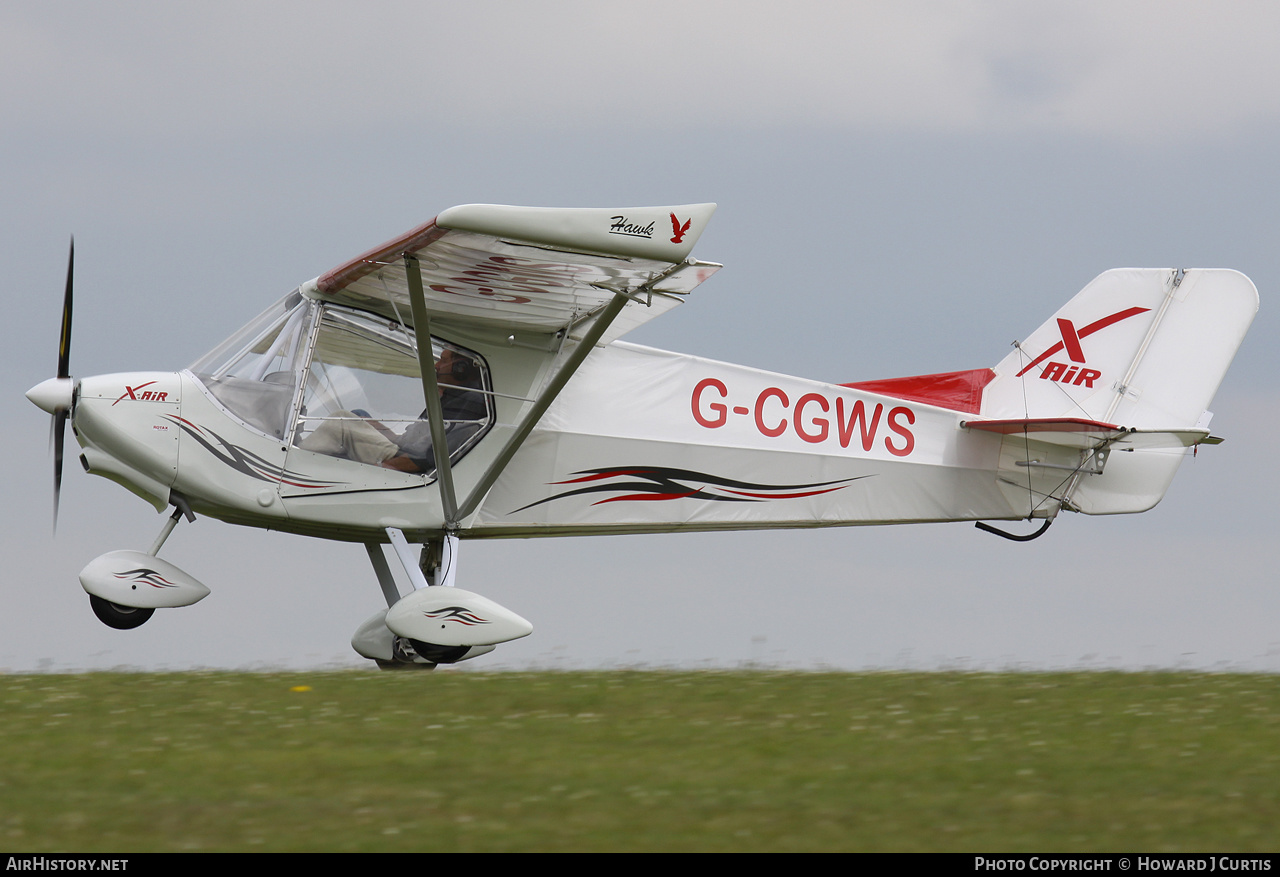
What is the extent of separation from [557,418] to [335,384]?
202cm

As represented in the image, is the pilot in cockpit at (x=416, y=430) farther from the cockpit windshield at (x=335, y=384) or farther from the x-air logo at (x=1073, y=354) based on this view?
the x-air logo at (x=1073, y=354)

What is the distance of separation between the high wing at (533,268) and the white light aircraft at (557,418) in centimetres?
2

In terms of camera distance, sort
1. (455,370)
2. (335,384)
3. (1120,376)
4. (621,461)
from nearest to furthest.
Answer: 1. (335,384)
2. (455,370)
3. (621,461)
4. (1120,376)

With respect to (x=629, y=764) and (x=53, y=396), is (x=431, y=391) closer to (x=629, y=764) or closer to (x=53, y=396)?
(x=53, y=396)

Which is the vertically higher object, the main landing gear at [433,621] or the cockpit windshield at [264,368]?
the cockpit windshield at [264,368]

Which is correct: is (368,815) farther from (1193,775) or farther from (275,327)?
(275,327)

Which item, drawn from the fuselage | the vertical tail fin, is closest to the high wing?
the fuselage

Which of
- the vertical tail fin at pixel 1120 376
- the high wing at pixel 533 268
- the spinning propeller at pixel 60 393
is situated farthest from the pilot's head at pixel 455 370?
the vertical tail fin at pixel 1120 376

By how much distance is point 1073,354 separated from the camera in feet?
45.9

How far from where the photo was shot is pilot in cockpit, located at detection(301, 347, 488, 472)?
11.1 metres

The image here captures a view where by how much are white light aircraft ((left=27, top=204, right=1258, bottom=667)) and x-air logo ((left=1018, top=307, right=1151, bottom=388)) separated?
2cm

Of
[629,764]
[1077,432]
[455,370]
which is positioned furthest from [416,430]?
[1077,432]

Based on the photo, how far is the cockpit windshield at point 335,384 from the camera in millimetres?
10984

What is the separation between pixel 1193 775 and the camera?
658 cm
